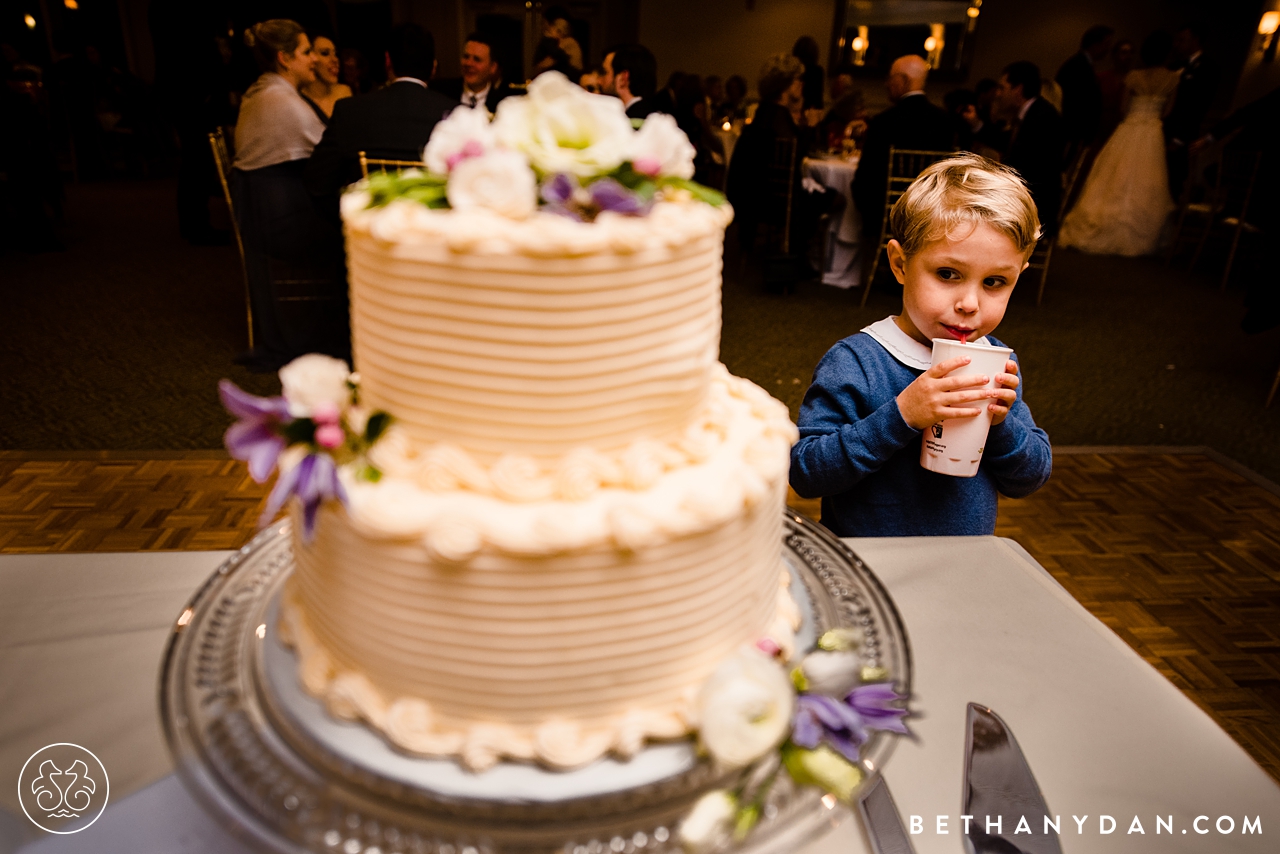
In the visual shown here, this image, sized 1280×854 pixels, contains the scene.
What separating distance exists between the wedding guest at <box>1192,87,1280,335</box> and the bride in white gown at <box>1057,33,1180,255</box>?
0.85 m

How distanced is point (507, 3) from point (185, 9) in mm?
7024

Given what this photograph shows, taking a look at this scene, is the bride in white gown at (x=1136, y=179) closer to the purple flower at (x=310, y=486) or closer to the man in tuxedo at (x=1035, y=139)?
the man in tuxedo at (x=1035, y=139)

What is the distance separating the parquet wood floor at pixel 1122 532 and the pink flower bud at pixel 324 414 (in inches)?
99.9

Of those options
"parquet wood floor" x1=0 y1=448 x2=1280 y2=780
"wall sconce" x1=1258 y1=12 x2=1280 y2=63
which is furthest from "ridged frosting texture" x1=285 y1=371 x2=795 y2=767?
"wall sconce" x1=1258 y1=12 x2=1280 y2=63

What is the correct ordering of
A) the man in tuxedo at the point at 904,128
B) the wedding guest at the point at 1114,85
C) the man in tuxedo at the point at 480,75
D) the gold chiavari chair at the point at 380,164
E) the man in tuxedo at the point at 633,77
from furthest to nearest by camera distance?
the wedding guest at the point at 1114,85
the man in tuxedo at the point at 904,128
the man in tuxedo at the point at 480,75
the man in tuxedo at the point at 633,77
the gold chiavari chair at the point at 380,164

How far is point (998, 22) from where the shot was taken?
13008 mm

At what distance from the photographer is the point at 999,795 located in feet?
3.56

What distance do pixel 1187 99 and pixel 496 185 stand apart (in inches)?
416

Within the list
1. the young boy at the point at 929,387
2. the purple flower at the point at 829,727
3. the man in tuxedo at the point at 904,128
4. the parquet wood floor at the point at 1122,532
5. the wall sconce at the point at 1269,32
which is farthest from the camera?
the wall sconce at the point at 1269,32

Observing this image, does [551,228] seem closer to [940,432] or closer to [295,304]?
[940,432]

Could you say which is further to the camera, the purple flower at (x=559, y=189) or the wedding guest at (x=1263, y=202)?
the wedding guest at (x=1263, y=202)

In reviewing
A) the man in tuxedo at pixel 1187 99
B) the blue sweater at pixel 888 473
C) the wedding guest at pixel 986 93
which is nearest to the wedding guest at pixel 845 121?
the wedding guest at pixel 986 93

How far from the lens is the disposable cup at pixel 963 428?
4.44 feet

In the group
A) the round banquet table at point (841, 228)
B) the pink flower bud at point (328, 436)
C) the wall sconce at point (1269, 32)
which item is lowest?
the round banquet table at point (841, 228)
